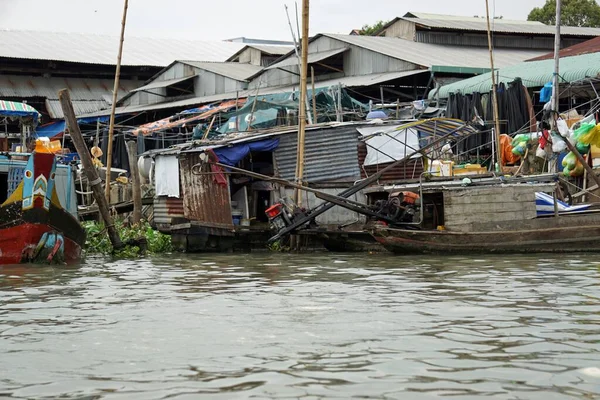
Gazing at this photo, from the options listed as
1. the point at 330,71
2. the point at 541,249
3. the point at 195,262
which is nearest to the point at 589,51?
the point at 330,71

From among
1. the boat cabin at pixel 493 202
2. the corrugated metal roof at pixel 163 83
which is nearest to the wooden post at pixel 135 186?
the boat cabin at pixel 493 202

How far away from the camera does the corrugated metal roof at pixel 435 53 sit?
2819cm

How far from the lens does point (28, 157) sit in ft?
53.6

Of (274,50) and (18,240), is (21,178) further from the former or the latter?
(274,50)

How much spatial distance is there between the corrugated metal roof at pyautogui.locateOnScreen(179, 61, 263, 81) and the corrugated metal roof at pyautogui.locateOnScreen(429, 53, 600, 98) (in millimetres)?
11047

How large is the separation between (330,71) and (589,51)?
9207 millimetres

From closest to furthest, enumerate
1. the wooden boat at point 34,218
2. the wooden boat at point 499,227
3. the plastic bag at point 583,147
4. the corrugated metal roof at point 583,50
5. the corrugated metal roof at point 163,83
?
the wooden boat at point 34,218 < the wooden boat at point 499,227 < the plastic bag at point 583,147 < the corrugated metal roof at point 583,50 < the corrugated metal roof at point 163,83

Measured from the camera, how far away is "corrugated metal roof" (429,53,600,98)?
2139 centimetres

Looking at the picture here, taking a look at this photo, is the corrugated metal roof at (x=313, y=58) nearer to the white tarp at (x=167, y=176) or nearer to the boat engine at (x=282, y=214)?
the white tarp at (x=167, y=176)

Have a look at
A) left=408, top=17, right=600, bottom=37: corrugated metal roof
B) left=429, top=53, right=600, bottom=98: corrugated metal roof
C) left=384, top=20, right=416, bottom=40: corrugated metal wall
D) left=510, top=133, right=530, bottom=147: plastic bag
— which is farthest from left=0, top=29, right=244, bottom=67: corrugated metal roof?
left=510, top=133, right=530, bottom=147: plastic bag

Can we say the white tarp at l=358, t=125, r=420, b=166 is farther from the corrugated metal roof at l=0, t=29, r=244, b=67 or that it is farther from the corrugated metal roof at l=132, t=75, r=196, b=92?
the corrugated metal roof at l=0, t=29, r=244, b=67

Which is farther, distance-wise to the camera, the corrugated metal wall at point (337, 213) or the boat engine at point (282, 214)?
the corrugated metal wall at point (337, 213)

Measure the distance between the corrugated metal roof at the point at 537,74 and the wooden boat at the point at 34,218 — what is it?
11.5 meters

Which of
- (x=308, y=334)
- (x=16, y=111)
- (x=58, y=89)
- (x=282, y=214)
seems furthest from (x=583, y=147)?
(x=58, y=89)
